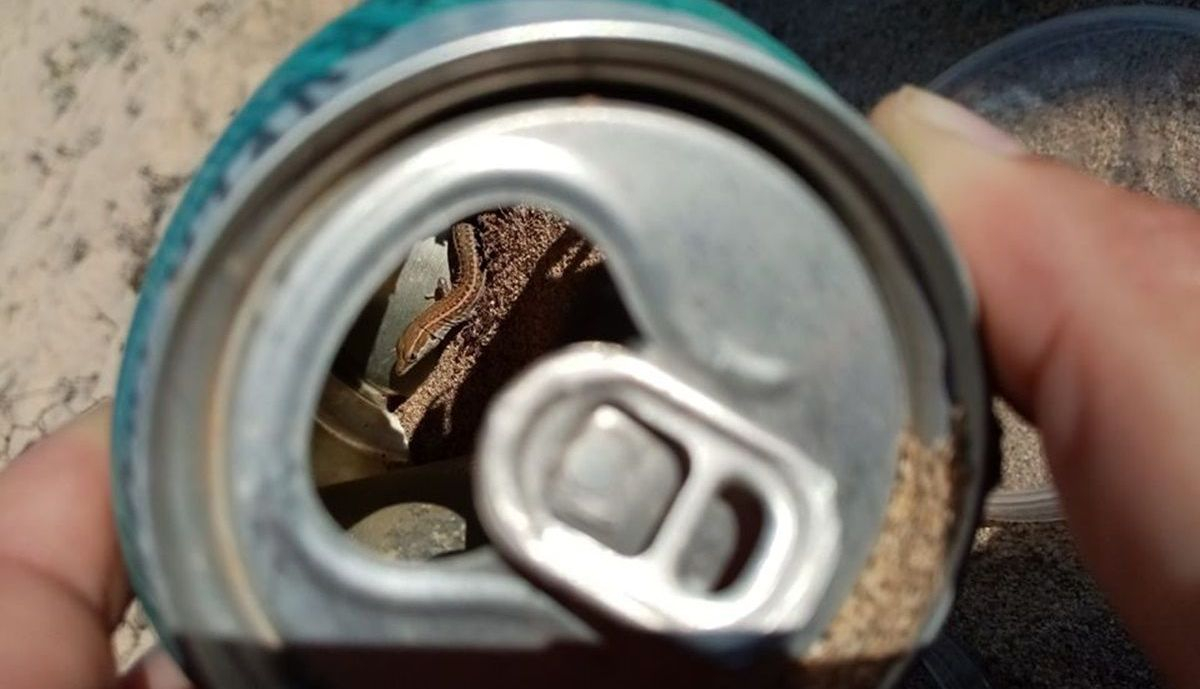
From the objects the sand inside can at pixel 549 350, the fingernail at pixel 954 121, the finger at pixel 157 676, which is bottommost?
the finger at pixel 157 676

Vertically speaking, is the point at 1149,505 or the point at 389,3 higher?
the point at 389,3

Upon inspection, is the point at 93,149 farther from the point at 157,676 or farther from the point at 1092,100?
the point at 1092,100

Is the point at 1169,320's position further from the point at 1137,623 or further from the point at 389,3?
the point at 389,3

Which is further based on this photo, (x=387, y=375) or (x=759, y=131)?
(x=387, y=375)

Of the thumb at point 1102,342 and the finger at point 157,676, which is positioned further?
the finger at point 157,676

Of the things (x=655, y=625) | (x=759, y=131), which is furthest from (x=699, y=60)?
(x=655, y=625)

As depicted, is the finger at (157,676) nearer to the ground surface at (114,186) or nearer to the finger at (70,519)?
the finger at (70,519)

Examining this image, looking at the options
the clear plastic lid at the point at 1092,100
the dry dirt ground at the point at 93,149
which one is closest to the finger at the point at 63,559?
the dry dirt ground at the point at 93,149
